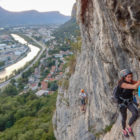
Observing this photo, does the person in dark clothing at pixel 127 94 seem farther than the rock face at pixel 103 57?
No

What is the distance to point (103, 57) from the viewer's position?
5.35m

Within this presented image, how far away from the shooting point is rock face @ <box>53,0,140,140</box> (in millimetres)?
3373

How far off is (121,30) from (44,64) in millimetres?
54606

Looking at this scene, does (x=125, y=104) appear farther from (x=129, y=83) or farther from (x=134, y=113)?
(x=129, y=83)

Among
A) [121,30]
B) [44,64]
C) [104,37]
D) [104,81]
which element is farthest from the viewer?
[44,64]

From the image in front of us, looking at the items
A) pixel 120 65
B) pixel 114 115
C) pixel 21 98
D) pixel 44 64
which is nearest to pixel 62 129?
pixel 114 115

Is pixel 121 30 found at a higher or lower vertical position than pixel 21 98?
higher

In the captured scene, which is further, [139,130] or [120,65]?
[120,65]

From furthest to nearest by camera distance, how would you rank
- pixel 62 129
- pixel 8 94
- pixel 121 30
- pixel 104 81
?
pixel 8 94, pixel 62 129, pixel 104 81, pixel 121 30

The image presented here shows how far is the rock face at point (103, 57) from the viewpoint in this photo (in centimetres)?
337

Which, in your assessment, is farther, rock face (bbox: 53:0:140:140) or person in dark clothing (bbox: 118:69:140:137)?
rock face (bbox: 53:0:140:140)

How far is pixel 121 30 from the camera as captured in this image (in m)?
3.63

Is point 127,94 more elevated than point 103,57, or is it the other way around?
point 103,57

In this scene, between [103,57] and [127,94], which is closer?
[127,94]
